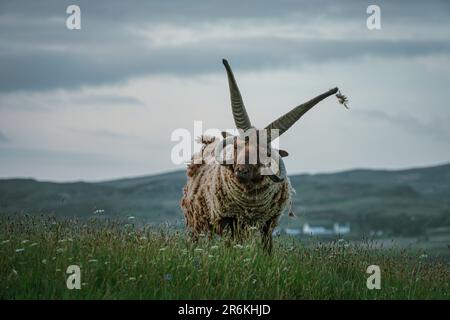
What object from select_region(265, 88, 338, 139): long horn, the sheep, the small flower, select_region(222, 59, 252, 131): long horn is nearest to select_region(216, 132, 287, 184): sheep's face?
the sheep

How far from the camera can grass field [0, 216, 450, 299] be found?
9.95 m

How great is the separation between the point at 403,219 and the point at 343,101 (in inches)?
2539

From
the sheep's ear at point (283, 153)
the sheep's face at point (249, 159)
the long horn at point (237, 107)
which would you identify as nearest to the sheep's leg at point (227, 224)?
the sheep's face at point (249, 159)

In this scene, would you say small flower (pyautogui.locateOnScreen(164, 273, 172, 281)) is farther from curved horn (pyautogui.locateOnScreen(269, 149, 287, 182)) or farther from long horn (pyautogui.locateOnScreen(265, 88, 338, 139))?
long horn (pyautogui.locateOnScreen(265, 88, 338, 139))

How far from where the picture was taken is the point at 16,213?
12836mm

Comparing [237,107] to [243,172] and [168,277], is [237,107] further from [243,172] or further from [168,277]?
[168,277]

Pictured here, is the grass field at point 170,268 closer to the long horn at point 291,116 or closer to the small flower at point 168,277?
the small flower at point 168,277

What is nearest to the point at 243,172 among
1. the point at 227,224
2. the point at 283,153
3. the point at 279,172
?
the point at 279,172

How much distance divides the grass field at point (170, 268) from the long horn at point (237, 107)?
1.76 m

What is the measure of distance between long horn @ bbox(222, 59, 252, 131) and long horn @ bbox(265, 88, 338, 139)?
1.15 ft

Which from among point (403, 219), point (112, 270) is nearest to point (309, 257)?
point (112, 270)

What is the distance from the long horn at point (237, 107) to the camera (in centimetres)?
1239
